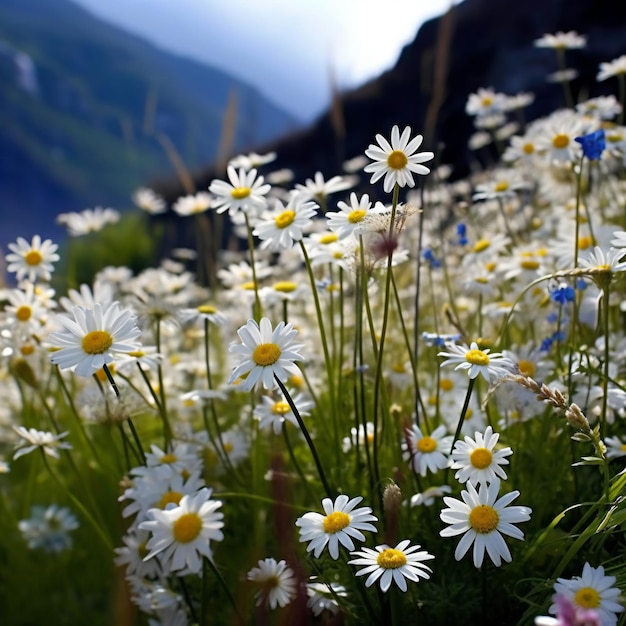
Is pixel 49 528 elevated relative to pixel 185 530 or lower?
lower

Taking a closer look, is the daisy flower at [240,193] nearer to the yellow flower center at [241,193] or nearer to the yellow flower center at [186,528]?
the yellow flower center at [241,193]

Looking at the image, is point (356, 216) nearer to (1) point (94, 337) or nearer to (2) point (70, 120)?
(1) point (94, 337)

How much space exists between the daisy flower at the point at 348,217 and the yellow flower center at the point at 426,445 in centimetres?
45

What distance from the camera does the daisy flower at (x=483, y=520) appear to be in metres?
1.15

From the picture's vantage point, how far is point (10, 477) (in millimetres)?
3021

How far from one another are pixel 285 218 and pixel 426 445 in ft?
1.79

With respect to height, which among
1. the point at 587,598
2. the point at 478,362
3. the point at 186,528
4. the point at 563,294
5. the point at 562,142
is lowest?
the point at 587,598

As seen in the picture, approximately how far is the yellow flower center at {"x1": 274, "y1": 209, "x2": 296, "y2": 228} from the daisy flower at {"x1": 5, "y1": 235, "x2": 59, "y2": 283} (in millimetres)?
727

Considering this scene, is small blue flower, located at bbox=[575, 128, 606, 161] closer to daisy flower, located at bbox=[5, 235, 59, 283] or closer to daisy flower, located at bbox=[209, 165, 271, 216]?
daisy flower, located at bbox=[209, 165, 271, 216]

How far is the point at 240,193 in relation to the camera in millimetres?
1679

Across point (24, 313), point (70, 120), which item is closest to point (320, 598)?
point (24, 313)

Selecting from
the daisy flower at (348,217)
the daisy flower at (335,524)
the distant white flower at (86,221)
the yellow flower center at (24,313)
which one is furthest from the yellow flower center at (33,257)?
the daisy flower at (335,524)

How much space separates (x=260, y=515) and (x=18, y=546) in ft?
3.34

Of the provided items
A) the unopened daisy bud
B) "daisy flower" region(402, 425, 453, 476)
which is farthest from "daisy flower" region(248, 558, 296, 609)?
the unopened daisy bud
